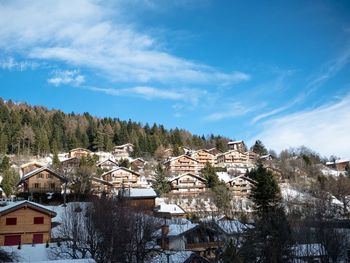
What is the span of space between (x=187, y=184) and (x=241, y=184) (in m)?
11.0

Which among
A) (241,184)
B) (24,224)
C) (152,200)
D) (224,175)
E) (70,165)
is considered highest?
(70,165)

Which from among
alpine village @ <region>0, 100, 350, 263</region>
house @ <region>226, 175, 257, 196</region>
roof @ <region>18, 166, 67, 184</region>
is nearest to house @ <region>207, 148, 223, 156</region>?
alpine village @ <region>0, 100, 350, 263</region>

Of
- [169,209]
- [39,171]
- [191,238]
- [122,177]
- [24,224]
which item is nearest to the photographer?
[191,238]

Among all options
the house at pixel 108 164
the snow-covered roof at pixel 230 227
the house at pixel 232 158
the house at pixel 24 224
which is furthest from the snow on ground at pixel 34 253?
the house at pixel 232 158

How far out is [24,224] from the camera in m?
40.4

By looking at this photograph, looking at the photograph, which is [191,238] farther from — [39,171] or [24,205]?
[39,171]

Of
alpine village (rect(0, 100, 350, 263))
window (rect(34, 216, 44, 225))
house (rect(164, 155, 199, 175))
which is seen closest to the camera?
alpine village (rect(0, 100, 350, 263))

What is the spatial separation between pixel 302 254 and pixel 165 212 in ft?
87.7

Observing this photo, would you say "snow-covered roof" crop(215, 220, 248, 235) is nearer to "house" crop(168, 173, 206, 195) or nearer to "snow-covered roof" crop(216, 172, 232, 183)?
"house" crop(168, 173, 206, 195)

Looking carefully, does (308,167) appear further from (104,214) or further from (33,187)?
(104,214)

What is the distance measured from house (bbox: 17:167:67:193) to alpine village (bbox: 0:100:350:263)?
16 centimetres

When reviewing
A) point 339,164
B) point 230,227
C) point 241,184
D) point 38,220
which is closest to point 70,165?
point 38,220

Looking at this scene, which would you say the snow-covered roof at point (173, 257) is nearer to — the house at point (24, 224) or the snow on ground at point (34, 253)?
the snow on ground at point (34, 253)

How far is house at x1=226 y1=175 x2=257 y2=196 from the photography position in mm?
76938
